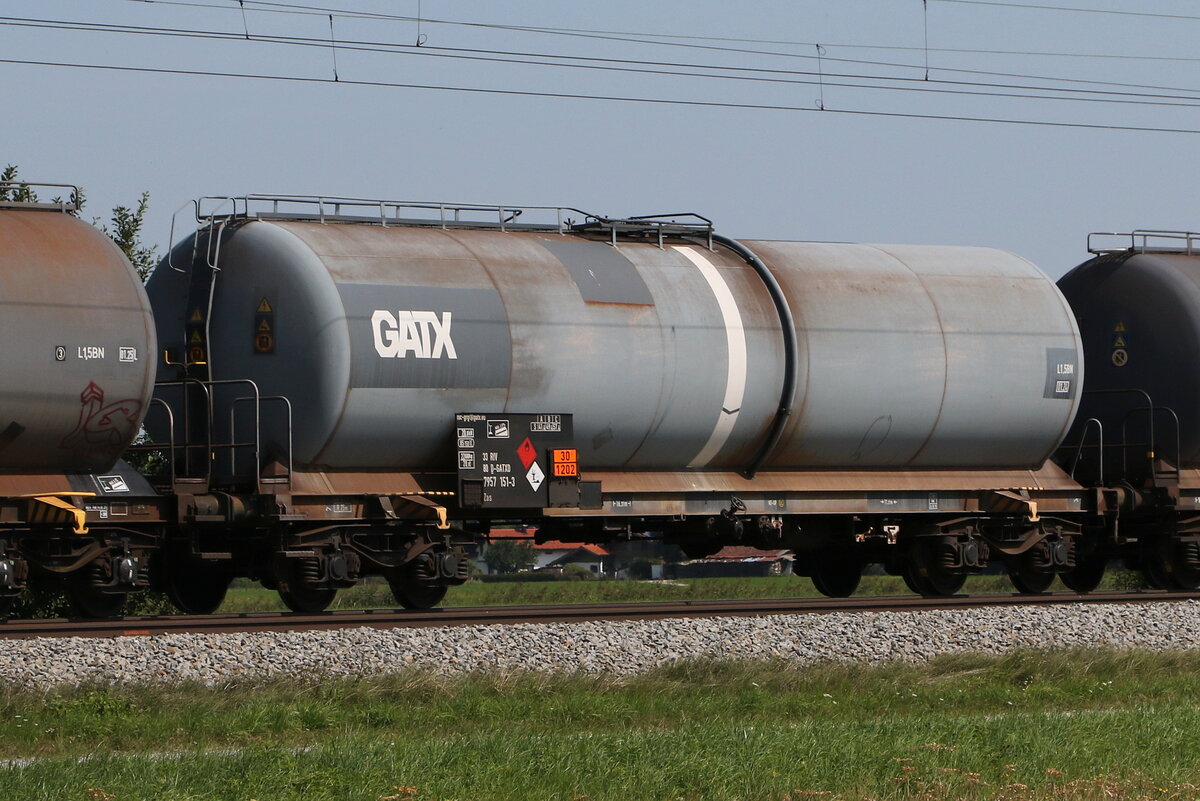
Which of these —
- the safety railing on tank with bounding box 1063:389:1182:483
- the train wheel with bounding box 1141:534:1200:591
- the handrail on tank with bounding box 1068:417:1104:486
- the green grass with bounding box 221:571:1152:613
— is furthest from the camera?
the green grass with bounding box 221:571:1152:613

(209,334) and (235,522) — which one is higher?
(209,334)

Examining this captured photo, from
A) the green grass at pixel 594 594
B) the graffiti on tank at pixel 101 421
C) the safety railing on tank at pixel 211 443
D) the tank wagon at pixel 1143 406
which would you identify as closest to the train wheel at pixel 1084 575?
the tank wagon at pixel 1143 406

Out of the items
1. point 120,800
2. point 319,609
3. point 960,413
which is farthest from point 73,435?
point 960,413

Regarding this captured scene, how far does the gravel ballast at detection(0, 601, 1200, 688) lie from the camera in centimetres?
1362

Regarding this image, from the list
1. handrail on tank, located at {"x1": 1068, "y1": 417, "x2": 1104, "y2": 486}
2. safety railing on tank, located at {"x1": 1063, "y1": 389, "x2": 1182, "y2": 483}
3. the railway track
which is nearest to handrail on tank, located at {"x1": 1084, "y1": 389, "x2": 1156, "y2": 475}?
safety railing on tank, located at {"x1": 1063, "y1": 389, "x2": 1182, "y2": 483}

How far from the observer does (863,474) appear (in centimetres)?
2055

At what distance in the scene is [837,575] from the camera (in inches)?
902

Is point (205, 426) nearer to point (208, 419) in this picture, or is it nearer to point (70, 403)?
point (208, 419)

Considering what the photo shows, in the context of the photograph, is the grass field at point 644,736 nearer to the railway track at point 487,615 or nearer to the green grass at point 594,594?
the railway track at point 487,615

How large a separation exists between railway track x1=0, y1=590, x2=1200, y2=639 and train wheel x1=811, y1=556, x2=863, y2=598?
6.84 feet

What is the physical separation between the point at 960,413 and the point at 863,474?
143cm

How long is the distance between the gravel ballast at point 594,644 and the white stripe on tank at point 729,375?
9.32 feet

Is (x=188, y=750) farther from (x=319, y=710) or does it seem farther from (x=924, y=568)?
(x=924, y=568)

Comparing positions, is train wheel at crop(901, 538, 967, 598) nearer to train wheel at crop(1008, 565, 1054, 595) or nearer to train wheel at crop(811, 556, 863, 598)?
train wheel at crop(1008, 565, 1054, 595)
